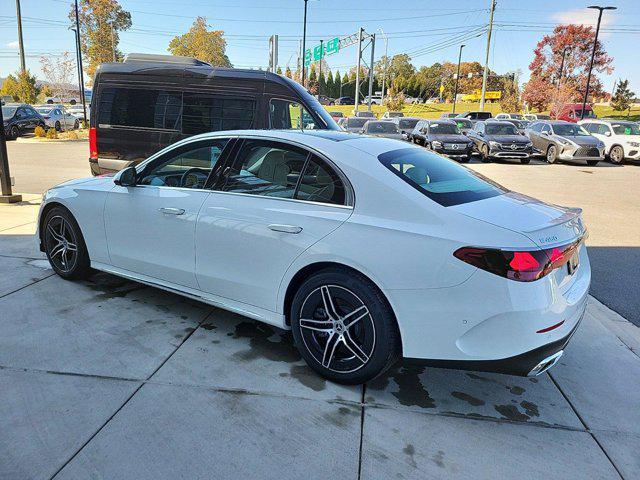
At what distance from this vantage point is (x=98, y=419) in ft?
8.88

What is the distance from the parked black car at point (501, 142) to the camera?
19.0 metres

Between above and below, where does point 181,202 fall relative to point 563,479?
above

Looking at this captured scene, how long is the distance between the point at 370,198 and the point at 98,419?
6.44 feet

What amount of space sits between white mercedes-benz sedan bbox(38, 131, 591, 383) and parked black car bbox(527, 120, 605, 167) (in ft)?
58.4

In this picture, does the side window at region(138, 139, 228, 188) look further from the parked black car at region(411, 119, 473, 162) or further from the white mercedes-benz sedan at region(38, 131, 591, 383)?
the parked black car at region(411, 119, 473, 162)

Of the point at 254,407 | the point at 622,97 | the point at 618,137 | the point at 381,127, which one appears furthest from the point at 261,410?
the point at 622,97

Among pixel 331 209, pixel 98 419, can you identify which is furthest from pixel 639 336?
pixel 98 419

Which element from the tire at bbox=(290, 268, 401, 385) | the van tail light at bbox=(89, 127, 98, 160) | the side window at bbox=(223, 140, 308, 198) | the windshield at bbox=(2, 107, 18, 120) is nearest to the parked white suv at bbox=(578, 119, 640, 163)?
the van tail light at bbox=(89, 127, 98, 160)

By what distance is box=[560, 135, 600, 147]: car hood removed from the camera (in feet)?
61.4

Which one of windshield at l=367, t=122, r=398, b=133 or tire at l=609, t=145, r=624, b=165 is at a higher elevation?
windshield at l=367, t=122, r=398, b=133

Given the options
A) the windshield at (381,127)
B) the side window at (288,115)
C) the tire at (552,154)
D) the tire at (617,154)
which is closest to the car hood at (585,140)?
the tire at (552,154)

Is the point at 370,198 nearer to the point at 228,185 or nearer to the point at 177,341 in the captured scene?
the point at 228,185

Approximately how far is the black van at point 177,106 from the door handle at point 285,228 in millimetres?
5266

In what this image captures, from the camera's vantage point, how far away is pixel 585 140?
62.3ft
